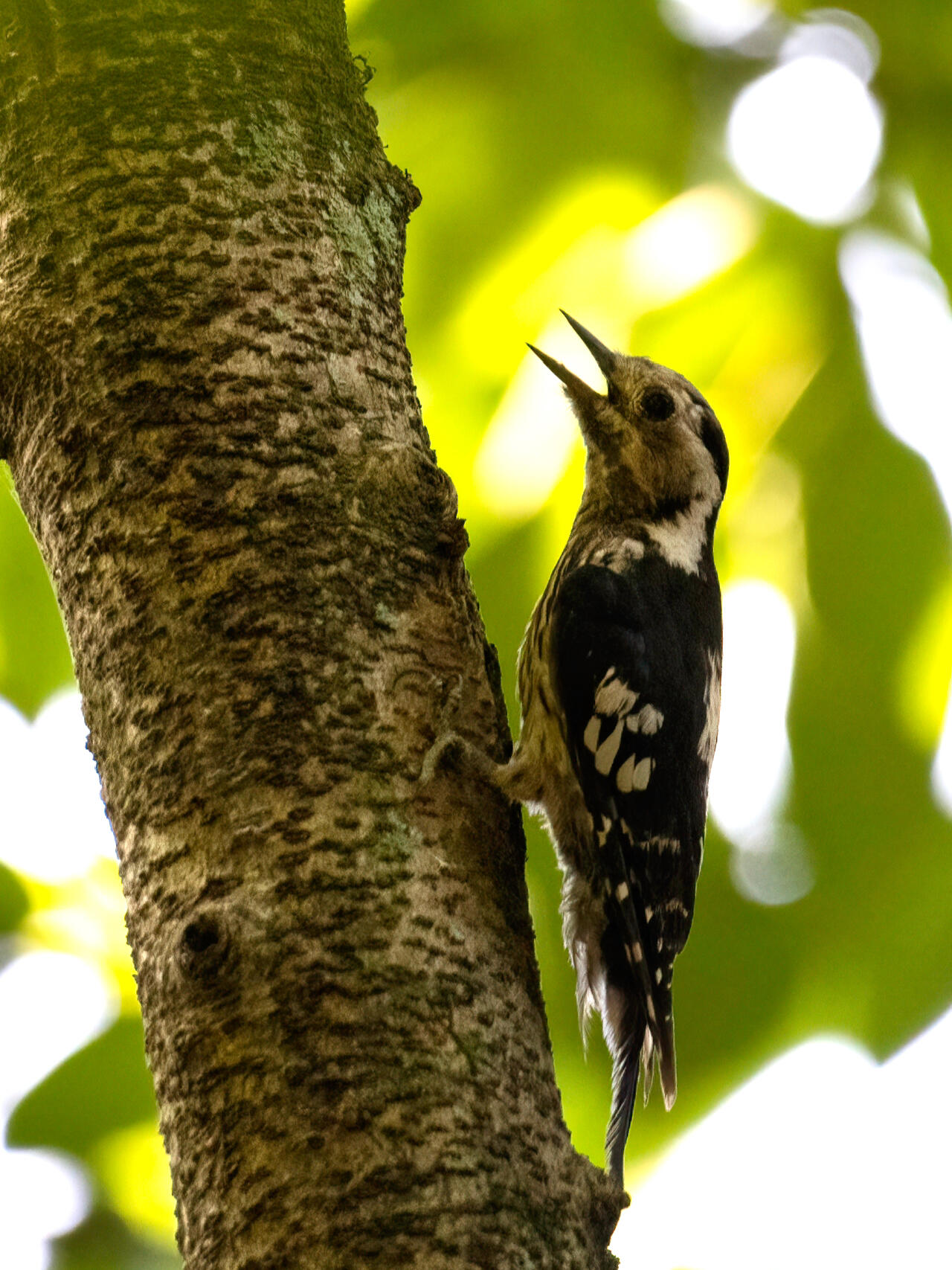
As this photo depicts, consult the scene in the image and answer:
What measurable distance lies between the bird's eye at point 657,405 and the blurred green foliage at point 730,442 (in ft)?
1.34

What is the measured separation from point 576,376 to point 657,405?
26 cm

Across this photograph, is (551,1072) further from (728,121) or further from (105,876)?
(728,121)

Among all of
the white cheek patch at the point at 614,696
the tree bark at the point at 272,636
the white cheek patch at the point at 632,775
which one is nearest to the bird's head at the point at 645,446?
the white cheek patch at the point at 614,696

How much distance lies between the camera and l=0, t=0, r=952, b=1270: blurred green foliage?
2.05 metres

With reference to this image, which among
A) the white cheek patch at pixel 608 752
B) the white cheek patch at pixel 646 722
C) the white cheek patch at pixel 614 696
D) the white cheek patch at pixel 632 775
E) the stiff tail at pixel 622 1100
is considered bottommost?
the stiff tail at pixel 622 1100

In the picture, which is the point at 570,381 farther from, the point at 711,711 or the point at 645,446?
→ the point at 711,711

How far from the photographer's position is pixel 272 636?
1462 mm

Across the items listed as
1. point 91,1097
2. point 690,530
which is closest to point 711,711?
point 690,530

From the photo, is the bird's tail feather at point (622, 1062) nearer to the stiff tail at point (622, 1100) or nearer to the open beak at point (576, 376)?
the stiff tail at point (622, 1100)

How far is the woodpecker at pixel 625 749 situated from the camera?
7.48 ft

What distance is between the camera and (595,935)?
2.36 meters

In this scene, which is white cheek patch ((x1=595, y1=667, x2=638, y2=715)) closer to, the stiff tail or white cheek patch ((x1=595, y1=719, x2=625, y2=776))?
white cheek patch ((x1=595, y1=719, x2=625, y2=776))

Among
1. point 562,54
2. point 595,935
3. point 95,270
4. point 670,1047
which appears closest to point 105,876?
point 595,935

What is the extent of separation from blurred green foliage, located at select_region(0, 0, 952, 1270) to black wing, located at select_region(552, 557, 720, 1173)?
73 mm
